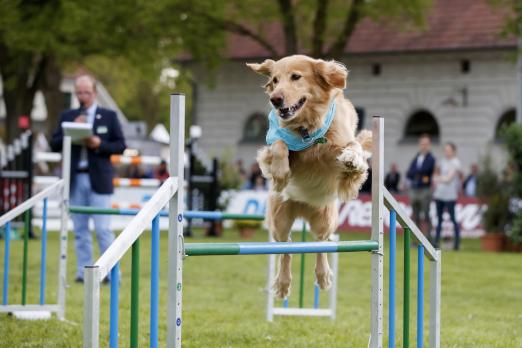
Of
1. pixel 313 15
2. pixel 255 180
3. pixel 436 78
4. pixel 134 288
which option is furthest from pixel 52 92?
pixel 134 288

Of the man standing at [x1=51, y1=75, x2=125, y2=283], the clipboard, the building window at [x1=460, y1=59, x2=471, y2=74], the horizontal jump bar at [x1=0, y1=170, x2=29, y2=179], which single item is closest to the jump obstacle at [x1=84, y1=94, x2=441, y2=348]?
the clipboard

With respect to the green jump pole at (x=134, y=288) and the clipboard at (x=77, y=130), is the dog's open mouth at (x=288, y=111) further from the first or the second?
the clipboard at (x=77, y=130)

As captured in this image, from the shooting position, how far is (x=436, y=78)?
93.2ft

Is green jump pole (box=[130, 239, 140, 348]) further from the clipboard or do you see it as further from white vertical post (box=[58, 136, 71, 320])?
the clipboard

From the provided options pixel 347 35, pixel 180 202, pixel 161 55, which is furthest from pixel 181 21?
pixel 180 202

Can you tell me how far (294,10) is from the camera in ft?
76.9

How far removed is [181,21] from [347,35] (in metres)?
4.22

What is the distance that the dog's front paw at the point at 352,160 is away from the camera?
524cm

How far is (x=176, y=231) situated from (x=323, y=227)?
1930 millimetres

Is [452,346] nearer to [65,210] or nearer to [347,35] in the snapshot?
[65,210]

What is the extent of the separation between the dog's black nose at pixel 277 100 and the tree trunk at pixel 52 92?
71.1ft

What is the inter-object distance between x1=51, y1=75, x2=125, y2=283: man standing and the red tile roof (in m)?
18.2

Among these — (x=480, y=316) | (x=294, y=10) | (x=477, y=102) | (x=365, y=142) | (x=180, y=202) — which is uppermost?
(x=294, y=10)

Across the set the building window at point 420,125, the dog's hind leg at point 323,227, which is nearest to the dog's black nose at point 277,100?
the dog's hind leg at point 323,227
